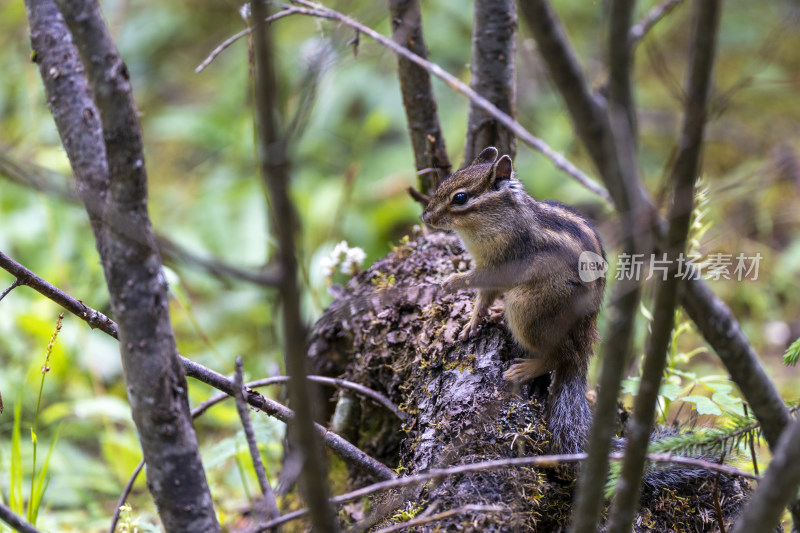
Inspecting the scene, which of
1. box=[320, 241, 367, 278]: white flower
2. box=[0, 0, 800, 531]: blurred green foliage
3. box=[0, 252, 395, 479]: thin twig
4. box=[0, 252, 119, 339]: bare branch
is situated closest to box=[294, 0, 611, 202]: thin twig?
box=[0, 252, 395, 479]: thin twig

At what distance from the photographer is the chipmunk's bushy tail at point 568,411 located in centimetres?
211

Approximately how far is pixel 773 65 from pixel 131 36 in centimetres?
679

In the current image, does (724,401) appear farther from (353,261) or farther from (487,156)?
(353,261)

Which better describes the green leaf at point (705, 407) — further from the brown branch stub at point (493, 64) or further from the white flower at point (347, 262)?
the white flower at point (347, 262)

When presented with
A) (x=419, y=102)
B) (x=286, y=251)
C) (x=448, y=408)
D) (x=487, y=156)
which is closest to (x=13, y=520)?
(x=286, y=251)

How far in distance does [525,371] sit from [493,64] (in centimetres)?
132

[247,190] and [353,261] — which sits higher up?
[247,190]

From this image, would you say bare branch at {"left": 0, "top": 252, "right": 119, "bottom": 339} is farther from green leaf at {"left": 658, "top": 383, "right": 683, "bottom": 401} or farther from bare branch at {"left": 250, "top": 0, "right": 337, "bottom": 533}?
green leaf at {"left": 658, "top": 383, "right": 683, "bottom": 401}

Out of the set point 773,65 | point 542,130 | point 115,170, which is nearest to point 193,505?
point 115,170

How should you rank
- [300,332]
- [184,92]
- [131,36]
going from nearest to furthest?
[300,332] → [131,36] → [184,92]

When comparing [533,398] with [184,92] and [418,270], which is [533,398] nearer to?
[418,270]

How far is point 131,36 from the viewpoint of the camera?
26.5ft

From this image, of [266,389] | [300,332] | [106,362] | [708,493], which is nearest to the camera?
[300,332]

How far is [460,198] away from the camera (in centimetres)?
271
